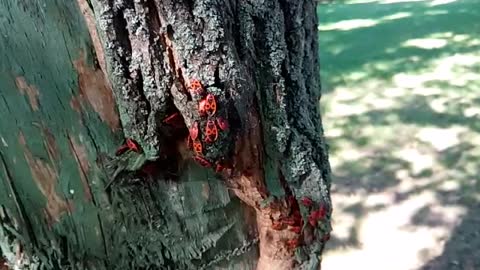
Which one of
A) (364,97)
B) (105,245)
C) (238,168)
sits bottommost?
(364,97)

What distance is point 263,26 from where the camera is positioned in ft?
3.24

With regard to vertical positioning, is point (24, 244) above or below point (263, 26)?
below

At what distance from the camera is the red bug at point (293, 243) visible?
1182mm

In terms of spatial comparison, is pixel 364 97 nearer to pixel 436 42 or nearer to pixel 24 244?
pixel 436 42

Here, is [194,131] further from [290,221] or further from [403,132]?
[403,132]

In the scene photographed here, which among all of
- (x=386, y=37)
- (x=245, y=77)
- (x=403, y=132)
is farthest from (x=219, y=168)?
(x=386, y=37)

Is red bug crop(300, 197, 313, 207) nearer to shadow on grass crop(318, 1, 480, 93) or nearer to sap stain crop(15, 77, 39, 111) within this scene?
sap stain crop(15, 77, 39, 111)

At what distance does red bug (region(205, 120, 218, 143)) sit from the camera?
3.09 ft

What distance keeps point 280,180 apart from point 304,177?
4 cm

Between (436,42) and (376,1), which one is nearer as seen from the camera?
(436,42)

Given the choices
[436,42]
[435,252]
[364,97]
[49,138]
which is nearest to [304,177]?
[49,138]

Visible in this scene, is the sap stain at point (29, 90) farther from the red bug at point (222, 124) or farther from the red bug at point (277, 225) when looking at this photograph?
the red bug at point (277, 225)

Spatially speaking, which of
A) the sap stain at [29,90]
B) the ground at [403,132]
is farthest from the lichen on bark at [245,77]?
the ground at [403,132]

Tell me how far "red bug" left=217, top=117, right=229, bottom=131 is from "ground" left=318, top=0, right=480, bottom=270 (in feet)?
7.43
